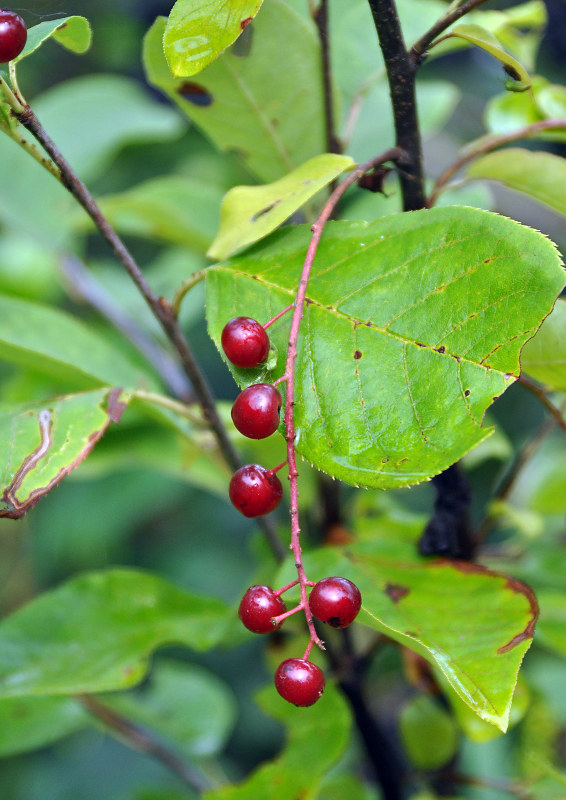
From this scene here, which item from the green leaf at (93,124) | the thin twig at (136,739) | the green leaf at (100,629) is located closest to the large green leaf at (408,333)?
the green leaf at (100,629)

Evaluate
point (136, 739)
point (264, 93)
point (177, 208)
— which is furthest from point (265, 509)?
point (136, 739)

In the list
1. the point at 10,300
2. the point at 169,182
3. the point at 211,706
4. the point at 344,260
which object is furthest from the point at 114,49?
the point at 344,260

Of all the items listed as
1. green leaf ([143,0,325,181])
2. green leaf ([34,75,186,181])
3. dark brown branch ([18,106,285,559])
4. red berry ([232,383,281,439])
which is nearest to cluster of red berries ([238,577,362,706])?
red berry ([232,383,281,439])

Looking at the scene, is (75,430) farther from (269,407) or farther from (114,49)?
(114,49)

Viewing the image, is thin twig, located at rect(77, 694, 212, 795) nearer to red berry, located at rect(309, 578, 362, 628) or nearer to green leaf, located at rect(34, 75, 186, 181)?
red berry, located at rect(309, 578, 362, 628)

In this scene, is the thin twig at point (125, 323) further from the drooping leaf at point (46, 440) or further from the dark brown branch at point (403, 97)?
the dark brown branch at point (403, 97)

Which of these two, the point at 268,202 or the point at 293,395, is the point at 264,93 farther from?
the point at 293,395

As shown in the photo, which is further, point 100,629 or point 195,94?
point 100,629
